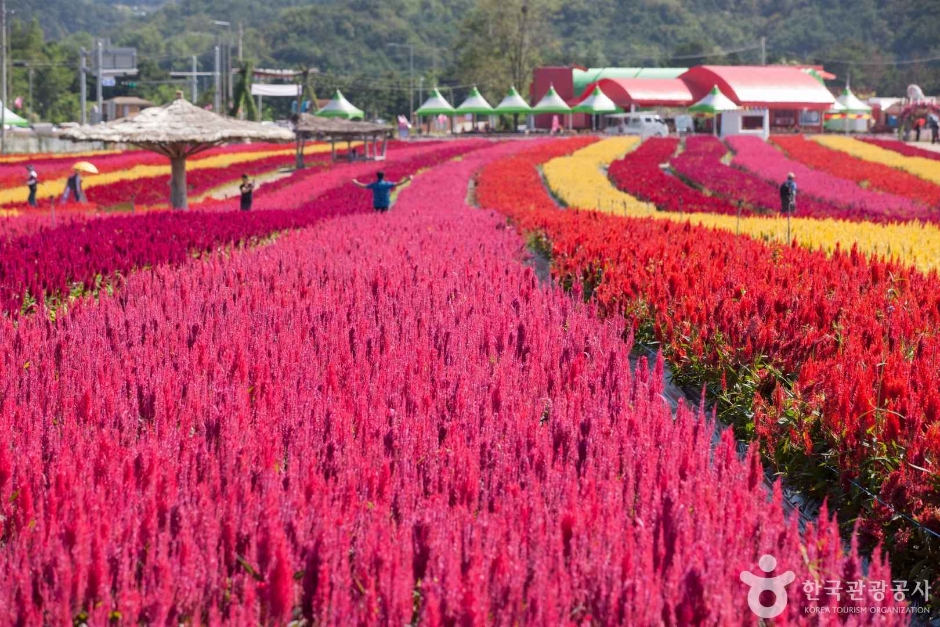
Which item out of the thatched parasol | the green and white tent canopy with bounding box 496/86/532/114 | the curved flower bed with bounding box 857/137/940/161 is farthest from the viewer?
the green and white tent canopy with bounding box 496/86/532/114

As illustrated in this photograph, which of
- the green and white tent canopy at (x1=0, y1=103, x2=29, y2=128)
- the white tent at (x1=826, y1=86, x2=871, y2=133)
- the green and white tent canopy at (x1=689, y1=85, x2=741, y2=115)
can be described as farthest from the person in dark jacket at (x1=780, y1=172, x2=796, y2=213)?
the white tent at (x1=826, y1=86, x2=871, y2=133)

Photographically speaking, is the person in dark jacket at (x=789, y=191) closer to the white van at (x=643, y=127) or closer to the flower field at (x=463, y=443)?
the flower field at (x=463, y=443)

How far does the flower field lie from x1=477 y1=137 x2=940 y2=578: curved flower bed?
0.9 inches

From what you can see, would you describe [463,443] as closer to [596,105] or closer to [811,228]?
[811,228]

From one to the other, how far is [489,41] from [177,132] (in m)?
81.1

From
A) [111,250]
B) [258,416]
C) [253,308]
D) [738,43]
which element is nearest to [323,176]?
[111,250]

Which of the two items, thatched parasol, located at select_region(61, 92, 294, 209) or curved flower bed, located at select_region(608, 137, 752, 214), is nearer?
thatched parasol, located at select_region(61, 92, 294, 209)

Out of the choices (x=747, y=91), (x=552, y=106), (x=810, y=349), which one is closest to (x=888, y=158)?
(x=552, y=106)

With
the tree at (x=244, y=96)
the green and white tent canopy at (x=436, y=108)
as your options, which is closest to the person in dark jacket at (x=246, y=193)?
the green and white tent canopy at (x=436, y=108)

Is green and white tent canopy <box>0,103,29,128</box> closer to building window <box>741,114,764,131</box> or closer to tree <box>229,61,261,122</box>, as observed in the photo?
tree <box>229,61,261,122</box>

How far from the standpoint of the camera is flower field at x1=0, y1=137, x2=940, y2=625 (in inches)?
106

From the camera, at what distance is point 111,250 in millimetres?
→ 10711

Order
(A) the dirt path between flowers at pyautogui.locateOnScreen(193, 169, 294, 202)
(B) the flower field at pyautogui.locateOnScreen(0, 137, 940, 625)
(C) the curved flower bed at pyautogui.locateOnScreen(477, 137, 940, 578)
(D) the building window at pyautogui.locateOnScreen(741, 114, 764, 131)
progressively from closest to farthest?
1. (B) the flower field at pyautogui.locateOnScreen(0, 137, 940, 625)
2. (C) the curved flower bed at pyautogui.locateOnScreen(477, 137, 940, 578)
3. (A) the dirt path between flowers at pyautogui.locateOnScreen(193, 169, 294, 202)
4. (D) the building window at pyautogui.locateOnScreen(741, 114, 764, 131)

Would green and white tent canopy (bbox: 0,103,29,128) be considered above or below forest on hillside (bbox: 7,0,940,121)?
below
